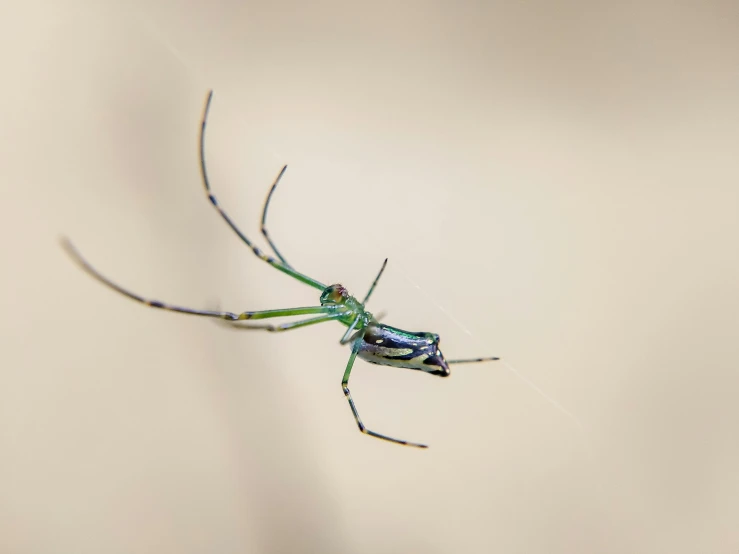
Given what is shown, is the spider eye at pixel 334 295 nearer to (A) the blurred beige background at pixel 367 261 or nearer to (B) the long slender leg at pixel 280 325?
(B) the long slender leg at pixel 280 325

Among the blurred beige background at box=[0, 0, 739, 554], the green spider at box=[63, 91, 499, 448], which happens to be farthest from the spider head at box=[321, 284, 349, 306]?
the blurred beige background at box=[0, 0, 739, 554]

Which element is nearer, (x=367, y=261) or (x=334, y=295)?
(x=334, y=295)

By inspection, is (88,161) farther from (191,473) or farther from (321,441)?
(321,441)

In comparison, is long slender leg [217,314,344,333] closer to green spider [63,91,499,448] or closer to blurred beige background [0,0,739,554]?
green spider [63,91,499,448]

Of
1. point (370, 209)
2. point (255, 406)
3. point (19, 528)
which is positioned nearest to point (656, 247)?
point (370, 209)

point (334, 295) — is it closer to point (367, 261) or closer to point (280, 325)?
point (280, 325)

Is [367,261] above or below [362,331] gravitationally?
above

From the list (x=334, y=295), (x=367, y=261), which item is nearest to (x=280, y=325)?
(x=334, y=295)
